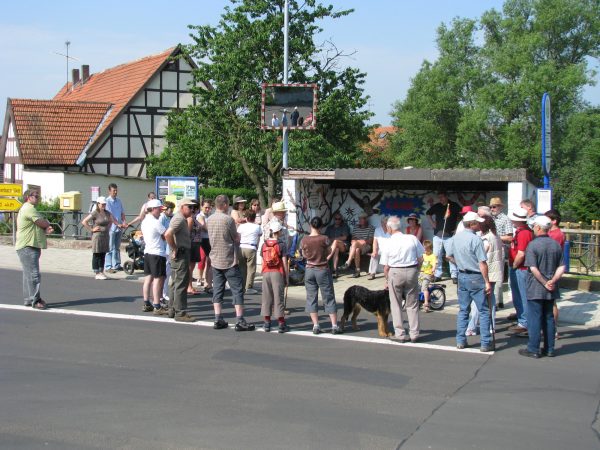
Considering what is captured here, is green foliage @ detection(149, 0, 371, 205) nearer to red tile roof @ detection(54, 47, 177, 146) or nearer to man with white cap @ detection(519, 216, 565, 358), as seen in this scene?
red tile roof @ detection(54, 47, 177, 146)

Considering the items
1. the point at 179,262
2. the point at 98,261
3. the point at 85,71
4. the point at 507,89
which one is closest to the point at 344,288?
the point at 179,262

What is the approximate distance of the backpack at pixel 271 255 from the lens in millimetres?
10297

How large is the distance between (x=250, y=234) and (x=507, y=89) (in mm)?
39282

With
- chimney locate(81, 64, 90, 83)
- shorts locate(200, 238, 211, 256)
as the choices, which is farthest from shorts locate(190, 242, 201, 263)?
chimney locate(81, 64, 90, 83)

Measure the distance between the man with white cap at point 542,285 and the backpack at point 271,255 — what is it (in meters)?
3.26

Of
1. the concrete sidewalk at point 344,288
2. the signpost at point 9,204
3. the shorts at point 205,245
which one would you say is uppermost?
the signpost at point 9,204

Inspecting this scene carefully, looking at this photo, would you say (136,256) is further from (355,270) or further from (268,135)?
(268,135)

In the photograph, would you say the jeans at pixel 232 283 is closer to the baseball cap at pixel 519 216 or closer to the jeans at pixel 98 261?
the baseball cap at pixel 519 216

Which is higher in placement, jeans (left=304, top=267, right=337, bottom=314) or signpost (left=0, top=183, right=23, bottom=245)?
signpost (left=0, top=183, right=23, bottom=245)

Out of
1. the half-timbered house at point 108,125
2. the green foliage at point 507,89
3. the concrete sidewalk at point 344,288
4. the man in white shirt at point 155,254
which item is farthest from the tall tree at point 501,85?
the man in white shirt at point 155,254

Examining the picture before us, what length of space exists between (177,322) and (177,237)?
1.22 m

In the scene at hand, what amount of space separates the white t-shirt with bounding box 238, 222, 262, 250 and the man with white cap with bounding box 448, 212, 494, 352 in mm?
4435

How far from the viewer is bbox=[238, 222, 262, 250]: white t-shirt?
1303 cm

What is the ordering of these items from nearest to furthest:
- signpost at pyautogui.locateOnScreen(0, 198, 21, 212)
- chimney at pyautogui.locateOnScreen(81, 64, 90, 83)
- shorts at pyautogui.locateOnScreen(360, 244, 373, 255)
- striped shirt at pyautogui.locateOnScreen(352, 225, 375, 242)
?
1. shorts at pyautogui.locateOnScreen(360, 244, 373, 255)
2. striped shirt at pyautogui.locateOnScreen(352, 225, 375, 242)
3. signpost at pyautogui.locateOnScreen(0, 198, 21, 212)
4. chimney at pyautogui.locateOnScreen(81, 64, 90, 83)
